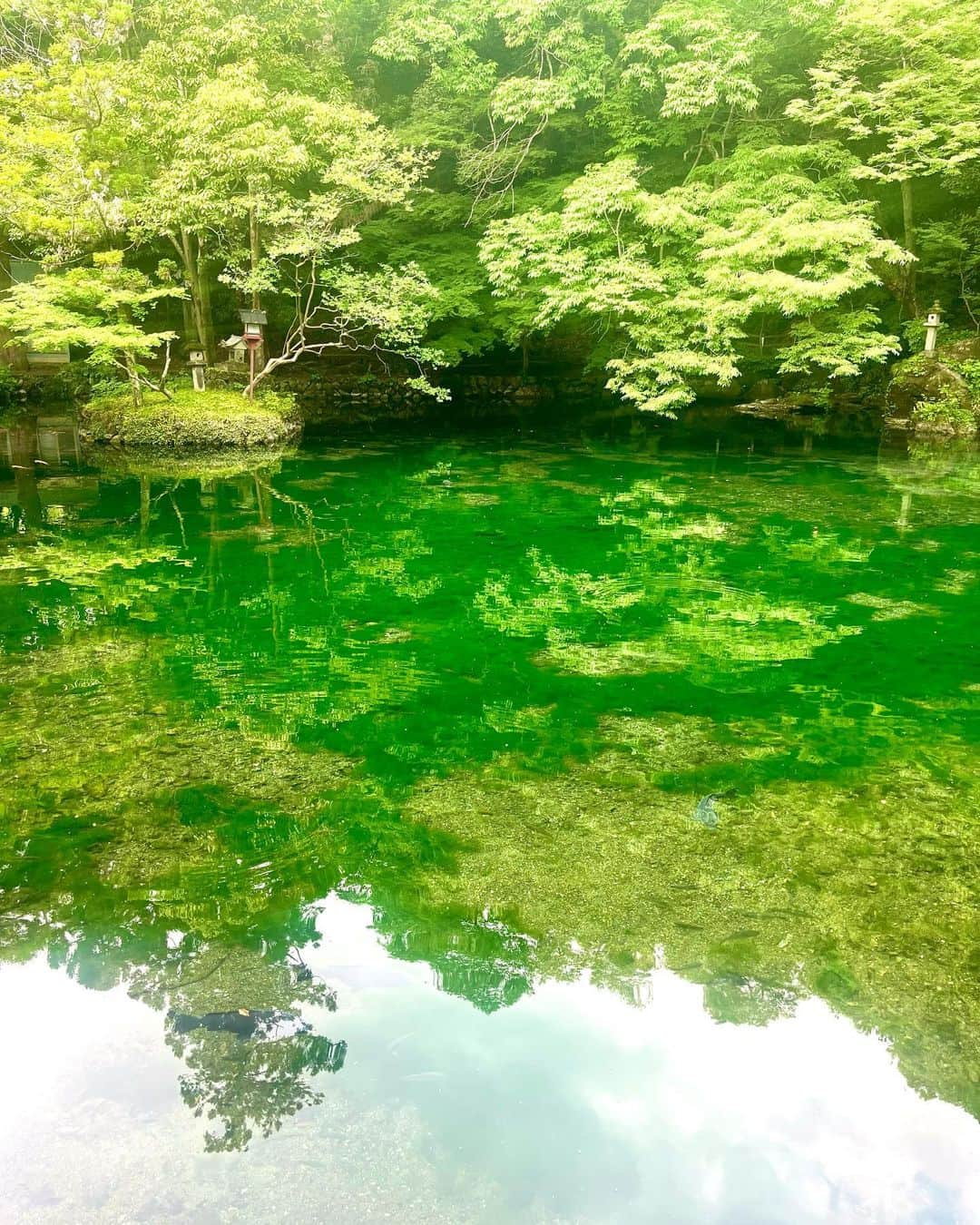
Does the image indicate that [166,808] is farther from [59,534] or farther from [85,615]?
[59,534]

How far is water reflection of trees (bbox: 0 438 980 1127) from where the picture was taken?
2.58 m

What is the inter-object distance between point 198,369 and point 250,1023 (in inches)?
524

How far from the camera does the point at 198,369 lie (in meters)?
13.9

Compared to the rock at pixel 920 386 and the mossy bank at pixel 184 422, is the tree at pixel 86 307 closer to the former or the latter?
the mossy bank at pixel 184 422

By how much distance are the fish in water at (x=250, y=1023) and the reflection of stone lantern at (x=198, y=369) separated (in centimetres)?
1322

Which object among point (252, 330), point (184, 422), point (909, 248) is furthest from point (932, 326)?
point (184, 422)

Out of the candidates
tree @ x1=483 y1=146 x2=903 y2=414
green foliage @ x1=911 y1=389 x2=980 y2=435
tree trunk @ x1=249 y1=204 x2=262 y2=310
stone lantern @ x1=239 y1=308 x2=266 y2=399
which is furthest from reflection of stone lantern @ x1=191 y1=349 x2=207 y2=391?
green foliage @ x1=911 y1=389 x2=980 y2=435

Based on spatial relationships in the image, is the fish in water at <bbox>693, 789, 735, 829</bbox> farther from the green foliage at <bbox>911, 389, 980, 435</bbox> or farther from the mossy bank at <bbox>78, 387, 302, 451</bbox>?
the green foliage at <bbox>911, 389, 980, 435</bbox>

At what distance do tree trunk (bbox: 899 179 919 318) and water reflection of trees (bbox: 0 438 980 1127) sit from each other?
1074 cm

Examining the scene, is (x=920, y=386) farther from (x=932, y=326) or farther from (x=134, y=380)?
(x=134, y=380)

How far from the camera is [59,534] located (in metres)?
7.93

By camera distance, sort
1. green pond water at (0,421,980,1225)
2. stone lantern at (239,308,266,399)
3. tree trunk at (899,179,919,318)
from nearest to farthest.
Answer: green pond water at (0,421,980,1225) → stone lantern at (239,308,266,399) → tree trunk at (899,179,919,318)

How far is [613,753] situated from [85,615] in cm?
387

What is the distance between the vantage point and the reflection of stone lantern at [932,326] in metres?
14.7
